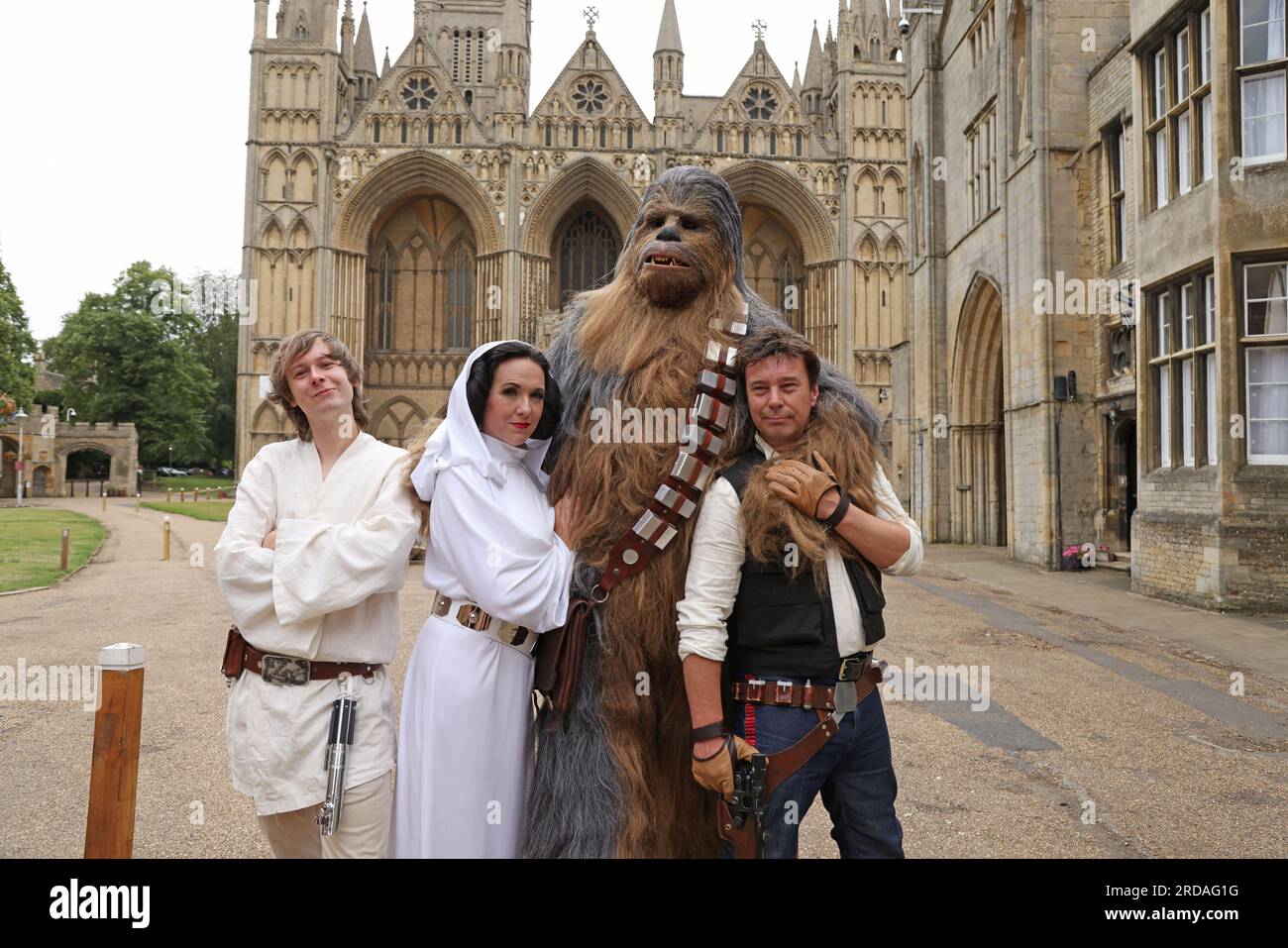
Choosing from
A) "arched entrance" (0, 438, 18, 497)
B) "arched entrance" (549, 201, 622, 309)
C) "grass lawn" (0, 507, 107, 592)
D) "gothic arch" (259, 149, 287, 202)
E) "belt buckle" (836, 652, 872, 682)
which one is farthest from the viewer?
"arched entrance" (0, 438, 18, 497)

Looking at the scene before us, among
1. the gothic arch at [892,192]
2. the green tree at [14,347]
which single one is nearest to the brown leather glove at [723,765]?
the gothic arch at [892,192]

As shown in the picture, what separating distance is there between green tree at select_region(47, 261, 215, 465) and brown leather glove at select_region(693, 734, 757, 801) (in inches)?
1956

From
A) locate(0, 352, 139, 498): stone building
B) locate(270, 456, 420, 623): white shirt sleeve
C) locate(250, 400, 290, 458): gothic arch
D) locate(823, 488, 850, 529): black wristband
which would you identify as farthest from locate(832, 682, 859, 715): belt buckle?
locate(0, 352, 139, 498): stone building

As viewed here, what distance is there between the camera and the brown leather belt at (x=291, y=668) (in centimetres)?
225

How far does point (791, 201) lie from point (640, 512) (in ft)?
115

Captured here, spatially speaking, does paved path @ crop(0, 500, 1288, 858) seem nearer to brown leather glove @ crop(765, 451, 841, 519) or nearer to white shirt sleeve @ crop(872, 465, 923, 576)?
white shirt sleeve @ crop(872, 465, 923, 576)

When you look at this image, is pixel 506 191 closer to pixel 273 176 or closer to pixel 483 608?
pixel 273 176

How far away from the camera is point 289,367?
7.80 ft

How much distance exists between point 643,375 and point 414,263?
117 ft

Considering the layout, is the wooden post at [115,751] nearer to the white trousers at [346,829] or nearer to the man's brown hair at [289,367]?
the white trousers at [346,829]

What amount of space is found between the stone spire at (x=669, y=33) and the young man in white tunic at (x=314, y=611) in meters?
35.9

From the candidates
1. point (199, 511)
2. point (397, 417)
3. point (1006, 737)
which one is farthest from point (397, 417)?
point (1006, 737)

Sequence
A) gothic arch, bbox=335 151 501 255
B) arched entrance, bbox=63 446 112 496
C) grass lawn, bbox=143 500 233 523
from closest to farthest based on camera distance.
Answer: grass lawn, bbox=143 500 233 523 < gothic arch, bbox=335 151 501 255 < arched entrance, bbox=63 446 112 496

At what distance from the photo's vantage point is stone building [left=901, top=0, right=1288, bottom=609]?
362 inches
